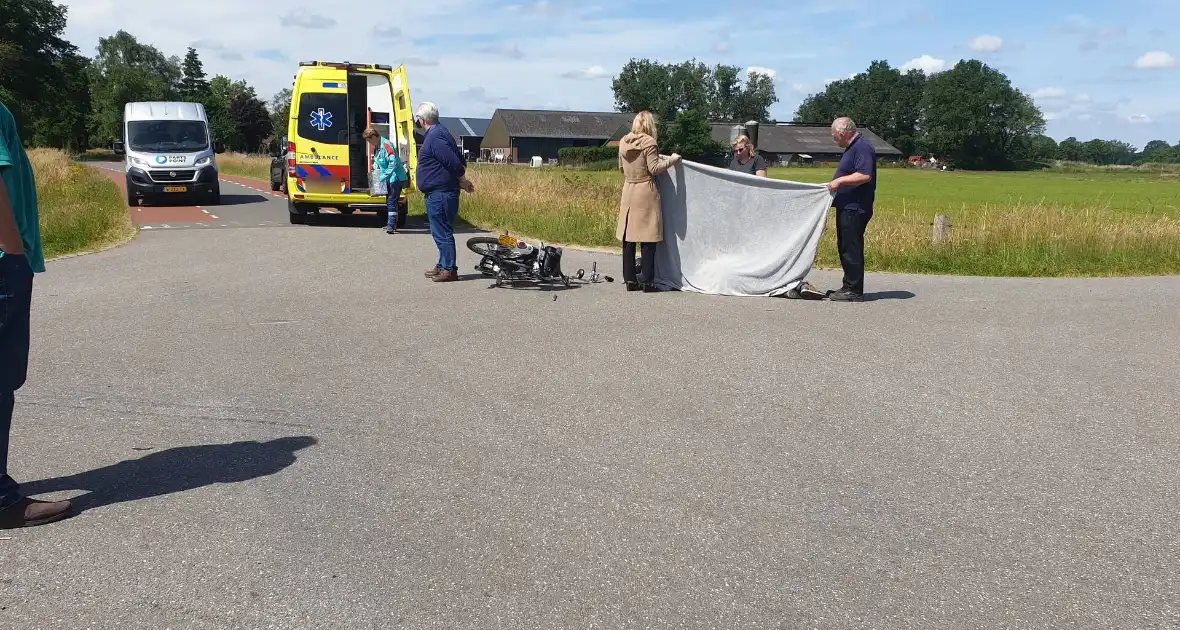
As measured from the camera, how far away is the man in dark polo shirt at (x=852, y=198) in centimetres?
992

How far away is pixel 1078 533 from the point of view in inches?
160

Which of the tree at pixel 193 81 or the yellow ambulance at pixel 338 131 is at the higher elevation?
the tree at pixel 193 81

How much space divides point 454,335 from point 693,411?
2839 mm

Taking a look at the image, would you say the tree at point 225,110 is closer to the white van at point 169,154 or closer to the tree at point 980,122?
the white van at point 169,154

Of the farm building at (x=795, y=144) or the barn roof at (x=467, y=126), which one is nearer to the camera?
the farm building at (x=795, y=144)

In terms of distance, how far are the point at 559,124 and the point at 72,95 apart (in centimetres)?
4953

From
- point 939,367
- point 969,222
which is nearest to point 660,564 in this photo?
point 939,367

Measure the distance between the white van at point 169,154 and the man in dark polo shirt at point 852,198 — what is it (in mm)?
17798

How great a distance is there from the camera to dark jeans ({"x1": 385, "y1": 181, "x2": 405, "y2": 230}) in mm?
16453

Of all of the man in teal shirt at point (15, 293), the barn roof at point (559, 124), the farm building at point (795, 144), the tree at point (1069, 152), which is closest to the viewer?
the man in teal shirt at point (15, 293)

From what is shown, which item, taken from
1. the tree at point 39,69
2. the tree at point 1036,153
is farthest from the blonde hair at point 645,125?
the tree at point 1036,153

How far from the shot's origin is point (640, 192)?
33.9ft

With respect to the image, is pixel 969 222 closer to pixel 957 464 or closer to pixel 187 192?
pixel 957 464

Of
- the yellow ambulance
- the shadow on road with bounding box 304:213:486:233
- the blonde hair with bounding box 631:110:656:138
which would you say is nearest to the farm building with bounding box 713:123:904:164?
the shadow on road with bounding box 304:213:486:233
